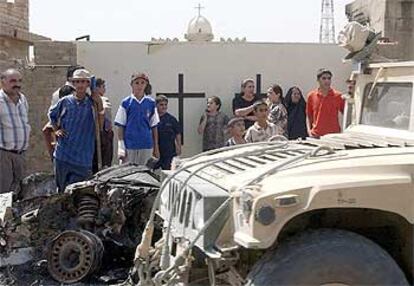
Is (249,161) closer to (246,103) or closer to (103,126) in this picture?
(103,126)

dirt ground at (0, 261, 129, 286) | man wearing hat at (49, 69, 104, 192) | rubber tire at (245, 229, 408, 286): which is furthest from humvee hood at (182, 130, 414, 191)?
man wearing hat at (49, 69, 104, 192)

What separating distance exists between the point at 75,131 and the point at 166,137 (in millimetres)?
1743

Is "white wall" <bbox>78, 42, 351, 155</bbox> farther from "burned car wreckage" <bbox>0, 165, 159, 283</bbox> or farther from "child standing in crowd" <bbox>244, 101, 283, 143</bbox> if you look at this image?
"burned car wreckage" <bbox>0, 165, 159, 283</bbox>

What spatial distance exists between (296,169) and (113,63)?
7010 millimetres

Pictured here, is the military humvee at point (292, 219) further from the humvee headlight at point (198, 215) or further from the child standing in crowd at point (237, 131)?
the child standing in crowd at point (237, 131)

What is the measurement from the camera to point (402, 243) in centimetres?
365

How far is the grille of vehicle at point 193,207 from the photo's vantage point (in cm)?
346

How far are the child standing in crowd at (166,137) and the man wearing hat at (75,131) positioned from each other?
59.8 inches


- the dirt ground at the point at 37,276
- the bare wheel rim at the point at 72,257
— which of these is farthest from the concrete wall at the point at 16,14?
the bare wheel rim at the point at 72,257

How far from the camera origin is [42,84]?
33.5 feet

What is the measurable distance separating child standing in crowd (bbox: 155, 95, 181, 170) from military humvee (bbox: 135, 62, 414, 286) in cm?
416

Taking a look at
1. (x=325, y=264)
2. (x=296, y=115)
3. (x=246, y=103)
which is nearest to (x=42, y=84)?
(x=246, y=103)

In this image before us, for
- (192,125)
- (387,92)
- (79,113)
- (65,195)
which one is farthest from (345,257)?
(192,125)

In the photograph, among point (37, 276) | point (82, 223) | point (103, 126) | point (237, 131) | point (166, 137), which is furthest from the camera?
point (166, 137)
